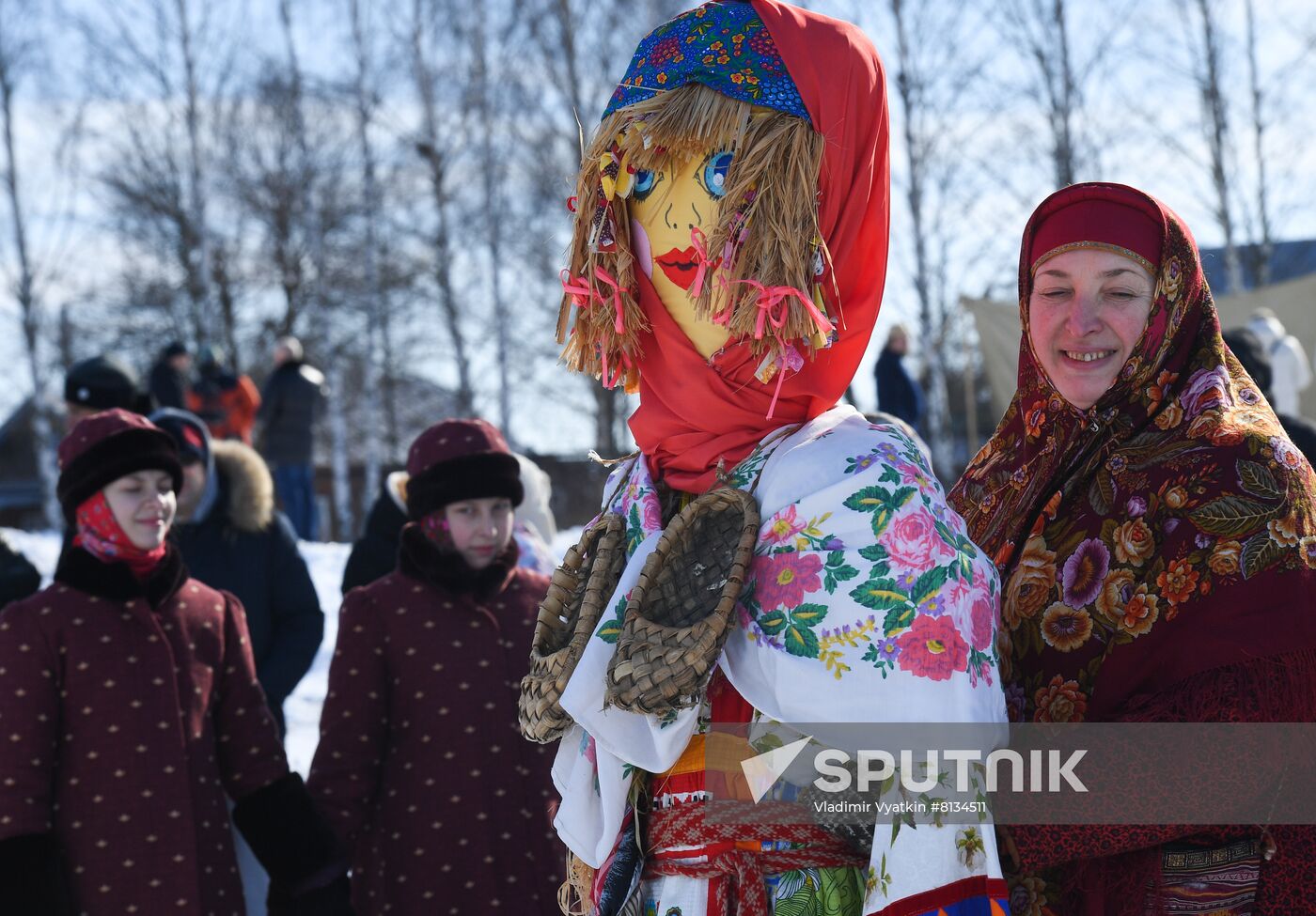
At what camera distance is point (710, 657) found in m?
1.67

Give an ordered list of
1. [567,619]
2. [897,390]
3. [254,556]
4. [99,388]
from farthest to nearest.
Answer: [897,390]
[99,388]
[254,556]
[567,619]

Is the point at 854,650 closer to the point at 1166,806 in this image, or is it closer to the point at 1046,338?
the point at 1166,806

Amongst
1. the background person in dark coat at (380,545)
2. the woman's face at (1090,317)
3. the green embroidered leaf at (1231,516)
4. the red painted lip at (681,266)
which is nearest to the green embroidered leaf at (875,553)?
the red painted lip at (681,266)

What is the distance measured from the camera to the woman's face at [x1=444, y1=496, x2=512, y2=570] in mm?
3650

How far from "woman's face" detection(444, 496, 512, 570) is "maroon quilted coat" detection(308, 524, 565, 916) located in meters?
0.11

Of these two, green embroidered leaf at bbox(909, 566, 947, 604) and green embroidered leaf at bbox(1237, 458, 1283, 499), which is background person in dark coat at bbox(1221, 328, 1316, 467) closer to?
green embroidered leaf at bbox(1237, 458, 1283, 499)

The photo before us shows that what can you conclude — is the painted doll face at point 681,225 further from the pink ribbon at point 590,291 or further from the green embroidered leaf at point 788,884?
the green embroidered leaf at point 788,884

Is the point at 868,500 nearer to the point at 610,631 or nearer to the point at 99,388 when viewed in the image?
the point at 610,631

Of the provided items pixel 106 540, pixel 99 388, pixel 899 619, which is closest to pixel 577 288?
pixel 899 619

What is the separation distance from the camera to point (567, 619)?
1955 mm

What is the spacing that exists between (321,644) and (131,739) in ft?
6.08

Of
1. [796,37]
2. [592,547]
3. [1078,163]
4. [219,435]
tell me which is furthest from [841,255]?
[1078,163]

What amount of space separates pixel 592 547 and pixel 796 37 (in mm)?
758

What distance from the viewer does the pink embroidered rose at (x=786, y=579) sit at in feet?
5.57
